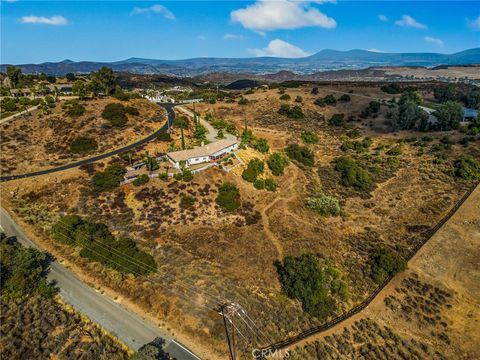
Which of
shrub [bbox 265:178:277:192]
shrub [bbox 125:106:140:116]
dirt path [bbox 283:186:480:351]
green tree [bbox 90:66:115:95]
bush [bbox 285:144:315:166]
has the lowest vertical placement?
dirt path [bbox 283:186:480:351]

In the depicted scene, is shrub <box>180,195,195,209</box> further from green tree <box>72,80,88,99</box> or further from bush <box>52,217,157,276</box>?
green tree <box>72,80,88,99</box>

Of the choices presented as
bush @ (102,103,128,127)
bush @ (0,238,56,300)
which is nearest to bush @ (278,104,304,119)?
bush @ (102,103,128,127)

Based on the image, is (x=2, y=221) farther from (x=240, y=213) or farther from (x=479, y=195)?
(x=479, y=195)

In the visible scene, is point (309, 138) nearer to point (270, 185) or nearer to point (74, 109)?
point (270, 185)

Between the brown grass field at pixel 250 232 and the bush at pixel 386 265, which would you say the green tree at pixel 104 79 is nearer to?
the brown grass field at pixel 250 232

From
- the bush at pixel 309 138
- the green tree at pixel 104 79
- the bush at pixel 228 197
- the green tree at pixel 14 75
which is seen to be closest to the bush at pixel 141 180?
the bush at pixel 228 197

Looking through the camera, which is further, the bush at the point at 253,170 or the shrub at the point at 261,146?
the shrub at the point at 261,146
